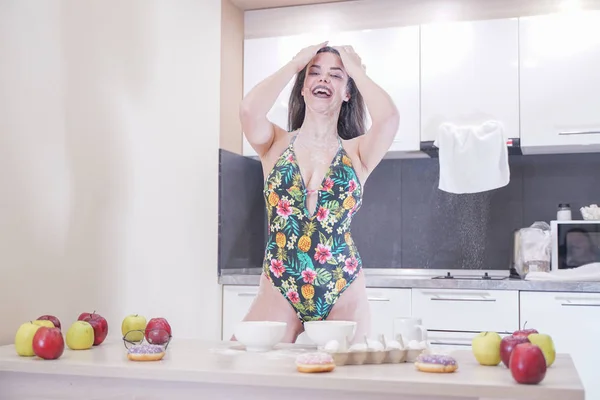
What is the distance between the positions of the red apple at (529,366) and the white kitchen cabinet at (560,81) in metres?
2.28

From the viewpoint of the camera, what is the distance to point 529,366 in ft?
4.59

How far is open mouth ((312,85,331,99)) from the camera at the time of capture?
90.3 inches

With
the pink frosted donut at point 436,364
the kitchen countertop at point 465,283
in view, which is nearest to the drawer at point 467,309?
the kitchen countertop at point 465,283

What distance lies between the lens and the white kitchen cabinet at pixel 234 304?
144 inches

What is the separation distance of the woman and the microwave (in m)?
1.55

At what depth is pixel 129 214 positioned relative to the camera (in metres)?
2.78

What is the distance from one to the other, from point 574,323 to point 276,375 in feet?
6.89

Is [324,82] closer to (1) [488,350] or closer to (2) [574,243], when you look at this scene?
(1) [488,350]

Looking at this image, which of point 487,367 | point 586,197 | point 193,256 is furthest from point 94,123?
point 586,197

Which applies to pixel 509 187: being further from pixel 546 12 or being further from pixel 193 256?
pixel 193 256

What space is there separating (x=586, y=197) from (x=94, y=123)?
7.95ft

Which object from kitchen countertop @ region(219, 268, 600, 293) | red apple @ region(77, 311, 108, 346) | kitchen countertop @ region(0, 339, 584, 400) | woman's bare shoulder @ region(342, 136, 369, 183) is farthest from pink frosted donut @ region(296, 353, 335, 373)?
kitchen countertop @ region(219, 268, 600, 293)

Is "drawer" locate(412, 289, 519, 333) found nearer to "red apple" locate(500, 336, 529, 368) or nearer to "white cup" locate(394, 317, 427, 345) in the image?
"white cup" locate(394, 317, 427, 345)

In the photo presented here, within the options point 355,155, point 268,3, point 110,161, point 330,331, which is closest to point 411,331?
point 330,331
